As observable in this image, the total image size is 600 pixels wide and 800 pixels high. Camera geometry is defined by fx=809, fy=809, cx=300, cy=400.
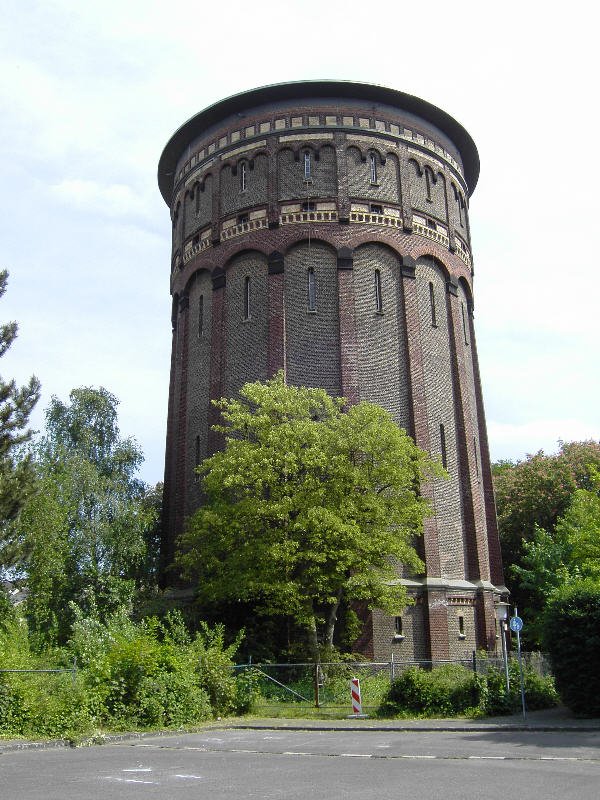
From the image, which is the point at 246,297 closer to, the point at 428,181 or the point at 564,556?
the point at 428,181

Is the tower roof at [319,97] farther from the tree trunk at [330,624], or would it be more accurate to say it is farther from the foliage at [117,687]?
the foliage at [117,687]

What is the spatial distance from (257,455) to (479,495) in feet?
36.2

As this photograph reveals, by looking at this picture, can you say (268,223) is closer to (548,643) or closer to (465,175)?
(465,175)

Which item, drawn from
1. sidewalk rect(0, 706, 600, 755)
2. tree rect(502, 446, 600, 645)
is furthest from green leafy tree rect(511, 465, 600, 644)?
sidewalk rect(0, 706, 600, 755)

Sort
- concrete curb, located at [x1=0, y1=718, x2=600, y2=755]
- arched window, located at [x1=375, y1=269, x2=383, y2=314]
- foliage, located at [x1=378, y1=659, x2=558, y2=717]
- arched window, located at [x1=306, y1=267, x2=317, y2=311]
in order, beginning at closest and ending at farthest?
concrete curb, located at [x1=0, y1=718, x2=600, y2=755] → foliage, located at [x1=378, y1=659, x2=558, y2=717] → arched window, located at [x1=306, y1=267, x2=317, y2=311] → arched window, located at [x1=375, y1=269, x2=383, y2=314]

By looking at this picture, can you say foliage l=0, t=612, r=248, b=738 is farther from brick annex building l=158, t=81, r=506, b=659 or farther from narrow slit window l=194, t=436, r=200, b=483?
narrow slit window l=194, t=436, r=200, b=483

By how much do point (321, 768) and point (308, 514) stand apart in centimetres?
1099

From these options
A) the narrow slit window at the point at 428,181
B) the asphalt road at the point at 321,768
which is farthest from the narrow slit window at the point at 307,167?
the asphalt road at the point at 321,768

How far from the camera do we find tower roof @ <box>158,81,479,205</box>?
31750mm

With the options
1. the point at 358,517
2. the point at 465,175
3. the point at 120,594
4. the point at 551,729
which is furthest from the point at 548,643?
the point at 465,175

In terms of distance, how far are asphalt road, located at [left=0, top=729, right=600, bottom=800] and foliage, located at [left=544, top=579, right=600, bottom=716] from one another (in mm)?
2665

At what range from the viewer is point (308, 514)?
867 inches

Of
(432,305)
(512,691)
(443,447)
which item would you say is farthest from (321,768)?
(432,305)

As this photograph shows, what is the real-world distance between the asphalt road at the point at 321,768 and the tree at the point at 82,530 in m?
13.4
